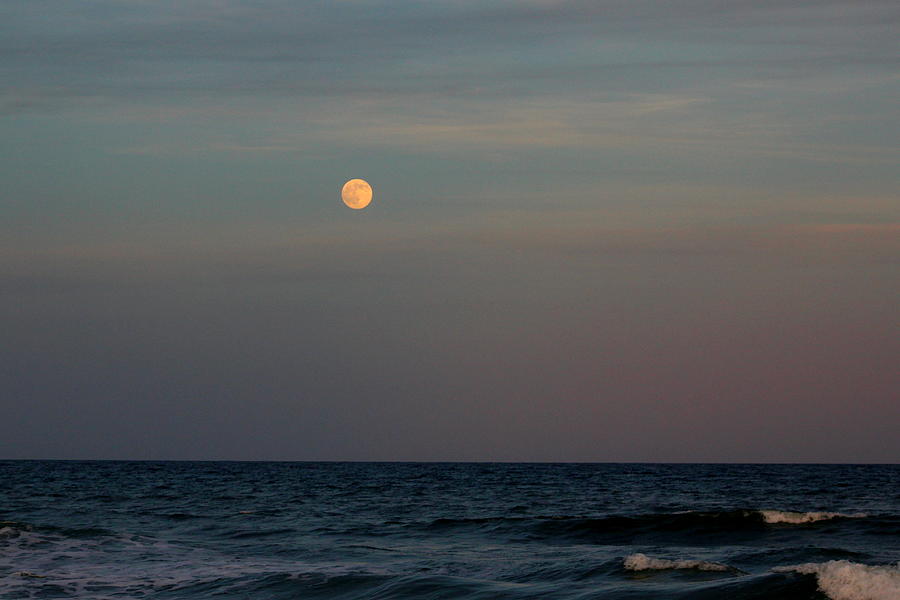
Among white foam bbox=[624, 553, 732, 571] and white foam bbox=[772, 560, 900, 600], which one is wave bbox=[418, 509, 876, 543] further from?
white foam bbox=[772, 560, 900, 600]

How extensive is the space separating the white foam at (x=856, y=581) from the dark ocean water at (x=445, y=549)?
0.03m

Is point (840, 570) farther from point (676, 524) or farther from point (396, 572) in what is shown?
point (676, 524)

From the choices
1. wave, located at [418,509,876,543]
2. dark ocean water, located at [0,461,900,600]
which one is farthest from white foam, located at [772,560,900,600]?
wave, located at [418,509,876,543]

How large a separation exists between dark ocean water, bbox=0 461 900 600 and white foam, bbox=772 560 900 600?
1.2 inches

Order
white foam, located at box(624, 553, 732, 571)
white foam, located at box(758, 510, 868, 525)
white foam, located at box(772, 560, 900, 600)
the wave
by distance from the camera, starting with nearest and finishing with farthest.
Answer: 1. white foam, located at box(772, 560, 900, 600)
2. white foam, located at box(624, 553, 732, 571)
3. the wave
4. white foam, located at box(758, 510, 868, 525)

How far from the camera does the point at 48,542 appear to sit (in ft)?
93.8

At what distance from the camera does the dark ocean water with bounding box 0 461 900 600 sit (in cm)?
1803

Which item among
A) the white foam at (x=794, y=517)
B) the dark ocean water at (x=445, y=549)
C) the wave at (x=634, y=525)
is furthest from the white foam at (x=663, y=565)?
the white foam at (x=794, y=517)

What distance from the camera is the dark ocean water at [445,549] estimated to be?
18.0 metres

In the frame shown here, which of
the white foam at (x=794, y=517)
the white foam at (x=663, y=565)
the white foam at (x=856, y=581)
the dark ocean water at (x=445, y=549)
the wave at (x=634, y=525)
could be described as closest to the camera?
the white foam at (x=856, y=581)

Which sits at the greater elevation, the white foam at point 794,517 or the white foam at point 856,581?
the white foam at point 794,517

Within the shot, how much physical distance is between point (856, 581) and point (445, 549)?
13.1 metres

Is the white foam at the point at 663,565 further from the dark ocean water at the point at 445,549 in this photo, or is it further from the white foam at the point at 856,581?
the white foam at the point at 856,581

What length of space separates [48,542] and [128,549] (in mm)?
3060
